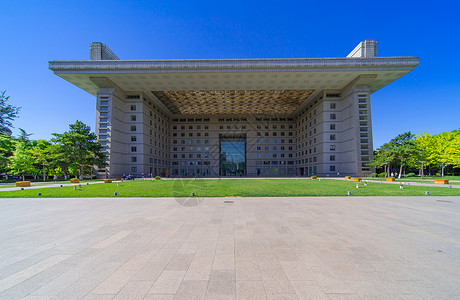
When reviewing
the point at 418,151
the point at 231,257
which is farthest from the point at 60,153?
the point at 418,151

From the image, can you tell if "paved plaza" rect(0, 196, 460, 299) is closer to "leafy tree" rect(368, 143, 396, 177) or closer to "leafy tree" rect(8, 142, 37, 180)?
"leafy tree" rect(368, 143, 396, 177)

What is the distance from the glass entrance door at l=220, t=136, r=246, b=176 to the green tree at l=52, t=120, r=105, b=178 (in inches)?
1868

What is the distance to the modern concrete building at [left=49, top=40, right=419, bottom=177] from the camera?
46.0 m

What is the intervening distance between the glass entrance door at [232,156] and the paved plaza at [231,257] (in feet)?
239

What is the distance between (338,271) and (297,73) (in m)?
50.7

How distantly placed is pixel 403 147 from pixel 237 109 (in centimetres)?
5113

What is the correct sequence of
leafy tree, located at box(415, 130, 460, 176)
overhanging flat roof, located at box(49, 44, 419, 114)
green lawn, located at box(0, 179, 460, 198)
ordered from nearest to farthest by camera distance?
green lawn, located at box(0, 179, 460, 198), overhanging flat roof, located at box(49, 44, 419, 114), leafy tree, located at box(415, 130, 460, 176)

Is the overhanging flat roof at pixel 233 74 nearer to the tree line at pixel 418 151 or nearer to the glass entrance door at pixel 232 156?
the tree line at pixel 418 151

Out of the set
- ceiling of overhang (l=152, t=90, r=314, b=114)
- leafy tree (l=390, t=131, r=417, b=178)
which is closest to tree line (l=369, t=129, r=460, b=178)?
leafy tree (l=390, t=131, r=417, b=178)

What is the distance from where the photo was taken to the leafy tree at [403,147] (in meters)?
39.9

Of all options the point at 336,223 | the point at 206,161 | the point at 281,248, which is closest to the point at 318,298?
the point at 281,248

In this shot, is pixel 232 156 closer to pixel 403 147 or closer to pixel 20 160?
pixel 403 147

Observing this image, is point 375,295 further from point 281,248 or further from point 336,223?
point 336,223

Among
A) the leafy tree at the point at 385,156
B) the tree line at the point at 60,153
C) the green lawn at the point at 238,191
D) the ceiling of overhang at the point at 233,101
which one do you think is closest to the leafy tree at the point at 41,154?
the tree line at the point at 60,153
